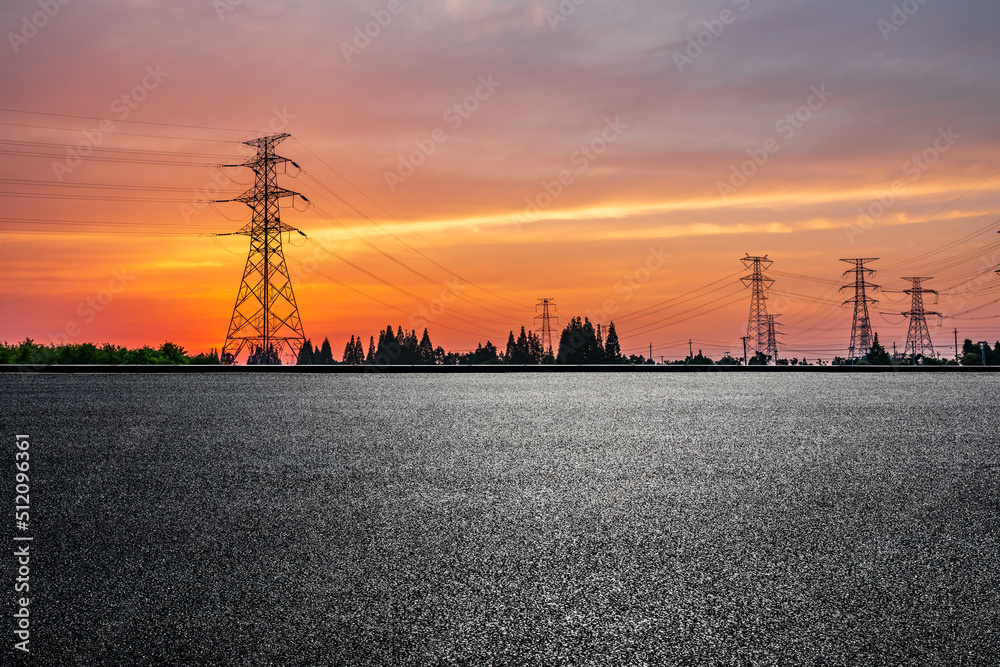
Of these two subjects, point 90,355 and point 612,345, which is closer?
point 90,355

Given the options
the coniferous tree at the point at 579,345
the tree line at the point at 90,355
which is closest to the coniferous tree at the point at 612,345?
the coniferous tree at the point at 579,345

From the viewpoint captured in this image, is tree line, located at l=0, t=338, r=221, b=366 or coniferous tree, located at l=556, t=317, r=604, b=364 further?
coniferous tree, located at l=556, t=317, r=604, b=364

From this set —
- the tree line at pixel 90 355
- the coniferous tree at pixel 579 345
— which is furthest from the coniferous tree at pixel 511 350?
the tree line at pixel 90 355

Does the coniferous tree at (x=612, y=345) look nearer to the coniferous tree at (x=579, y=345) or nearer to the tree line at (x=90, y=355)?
the coniferous tree at (x=579, y=345)

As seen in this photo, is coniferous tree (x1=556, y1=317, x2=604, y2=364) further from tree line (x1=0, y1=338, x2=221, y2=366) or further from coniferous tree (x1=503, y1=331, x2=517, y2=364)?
tree line (x1=0, y1=338, x2=221, y2=366)

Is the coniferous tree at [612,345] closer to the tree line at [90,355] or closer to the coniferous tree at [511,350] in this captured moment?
the coniferous tree at [511,350]

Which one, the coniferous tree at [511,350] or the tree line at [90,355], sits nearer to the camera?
the tree line at [90,355]

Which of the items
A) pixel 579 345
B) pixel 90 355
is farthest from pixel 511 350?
pixel 90 355

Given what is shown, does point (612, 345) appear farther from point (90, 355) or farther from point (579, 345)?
point (90, 355)

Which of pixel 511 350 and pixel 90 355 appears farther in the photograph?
pixel 511 350

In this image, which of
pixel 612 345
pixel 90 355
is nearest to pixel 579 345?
pixel 612 345

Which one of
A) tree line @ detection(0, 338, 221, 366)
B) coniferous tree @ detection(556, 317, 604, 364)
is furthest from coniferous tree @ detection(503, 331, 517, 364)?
tree line @ detection(0, 338, 221, 366)

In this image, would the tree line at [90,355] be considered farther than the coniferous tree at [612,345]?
No

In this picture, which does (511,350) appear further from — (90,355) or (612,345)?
(90,355)
